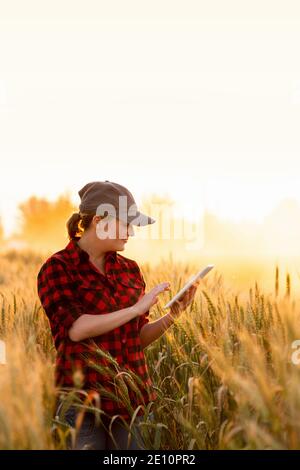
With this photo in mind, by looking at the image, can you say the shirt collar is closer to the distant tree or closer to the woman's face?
the woman's face

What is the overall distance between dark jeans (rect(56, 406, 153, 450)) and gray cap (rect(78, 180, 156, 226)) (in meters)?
0.76

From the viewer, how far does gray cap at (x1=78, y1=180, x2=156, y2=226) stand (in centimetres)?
283

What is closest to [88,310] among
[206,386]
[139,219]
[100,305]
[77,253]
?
[100,305]

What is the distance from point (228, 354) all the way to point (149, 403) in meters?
0.58

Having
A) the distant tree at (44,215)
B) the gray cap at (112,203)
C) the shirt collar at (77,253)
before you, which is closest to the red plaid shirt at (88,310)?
the shirt collar at (77,253)

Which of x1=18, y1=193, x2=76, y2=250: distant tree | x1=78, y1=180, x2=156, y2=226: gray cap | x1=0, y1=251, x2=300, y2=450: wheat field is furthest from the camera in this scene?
x1=18, y1=193, x2=76, y2=250: distant tree

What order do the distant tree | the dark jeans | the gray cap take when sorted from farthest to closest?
the distant tree
the gray cap
the dark jeans

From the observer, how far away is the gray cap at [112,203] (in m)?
2.83

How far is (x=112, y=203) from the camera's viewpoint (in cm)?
285

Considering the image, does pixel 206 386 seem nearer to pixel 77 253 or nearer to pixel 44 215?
pixel 77 253

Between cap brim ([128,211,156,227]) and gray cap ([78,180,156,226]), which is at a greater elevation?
gray cap ([78,180,156,226])

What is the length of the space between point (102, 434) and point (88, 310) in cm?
47

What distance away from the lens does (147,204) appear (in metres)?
15.2

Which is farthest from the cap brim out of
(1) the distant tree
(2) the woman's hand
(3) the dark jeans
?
(1) the distant tree
